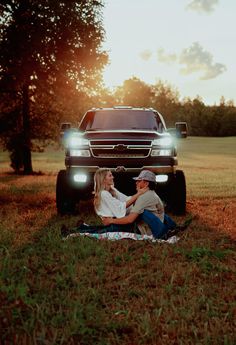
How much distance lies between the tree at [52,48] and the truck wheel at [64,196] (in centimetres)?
816

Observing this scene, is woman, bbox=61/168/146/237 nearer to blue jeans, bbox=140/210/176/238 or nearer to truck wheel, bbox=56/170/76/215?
blue jeans, bbox=140/210/176/238

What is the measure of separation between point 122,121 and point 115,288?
6.11 metres

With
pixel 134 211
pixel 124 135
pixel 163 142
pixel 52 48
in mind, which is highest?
pixel 52 48

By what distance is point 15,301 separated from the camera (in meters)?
4.85

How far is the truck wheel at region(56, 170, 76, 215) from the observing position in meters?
10.6

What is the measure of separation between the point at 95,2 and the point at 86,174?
448 inches

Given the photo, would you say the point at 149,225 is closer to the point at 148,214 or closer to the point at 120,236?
the point at 148,214

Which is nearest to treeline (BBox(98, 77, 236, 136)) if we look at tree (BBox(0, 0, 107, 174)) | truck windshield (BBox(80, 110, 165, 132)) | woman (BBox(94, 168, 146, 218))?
tree (BBox(0, 0, 107, 174))

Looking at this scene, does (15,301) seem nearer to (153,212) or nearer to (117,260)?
(117,260)

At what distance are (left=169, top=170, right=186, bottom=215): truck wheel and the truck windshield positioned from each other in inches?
43.8

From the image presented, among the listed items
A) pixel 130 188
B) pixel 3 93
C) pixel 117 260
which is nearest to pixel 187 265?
pixel 117 260

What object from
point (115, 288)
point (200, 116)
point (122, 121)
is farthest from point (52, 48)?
point (200, 116)

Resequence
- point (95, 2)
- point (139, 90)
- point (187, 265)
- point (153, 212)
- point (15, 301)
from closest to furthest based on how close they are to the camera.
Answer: point (15, 301)
point (187, 265)
point (153, 212)
point (95, 2)
point (139, 90)

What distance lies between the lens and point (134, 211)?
8.13 meters
